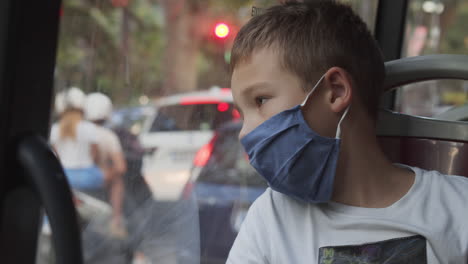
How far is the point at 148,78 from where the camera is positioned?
1422 mm

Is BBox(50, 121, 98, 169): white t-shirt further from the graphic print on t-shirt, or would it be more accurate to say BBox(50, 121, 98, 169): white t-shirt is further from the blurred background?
the graphic print on t-shirt

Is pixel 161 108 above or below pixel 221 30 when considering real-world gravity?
below

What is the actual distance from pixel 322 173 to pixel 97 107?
1.77 ft

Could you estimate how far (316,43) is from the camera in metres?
1.27

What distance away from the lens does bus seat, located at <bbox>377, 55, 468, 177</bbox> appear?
1.47 metres

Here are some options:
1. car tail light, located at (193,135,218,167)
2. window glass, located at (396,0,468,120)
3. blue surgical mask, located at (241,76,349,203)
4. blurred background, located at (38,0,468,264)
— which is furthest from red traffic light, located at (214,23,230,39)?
window glass, located at (396,0,468,120)

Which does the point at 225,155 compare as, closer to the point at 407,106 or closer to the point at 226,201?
the point at 226,201

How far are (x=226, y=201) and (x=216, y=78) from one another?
733 millimetres

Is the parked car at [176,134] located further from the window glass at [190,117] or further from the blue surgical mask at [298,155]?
the blue surgical mask at [298,155]

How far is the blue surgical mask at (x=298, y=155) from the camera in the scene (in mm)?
1207

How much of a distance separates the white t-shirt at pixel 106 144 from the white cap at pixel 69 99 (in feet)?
0.35

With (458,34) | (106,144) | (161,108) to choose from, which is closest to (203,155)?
(161,108)

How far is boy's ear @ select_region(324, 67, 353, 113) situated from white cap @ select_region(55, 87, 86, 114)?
1.80 feet

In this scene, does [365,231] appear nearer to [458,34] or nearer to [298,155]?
[298,155]
